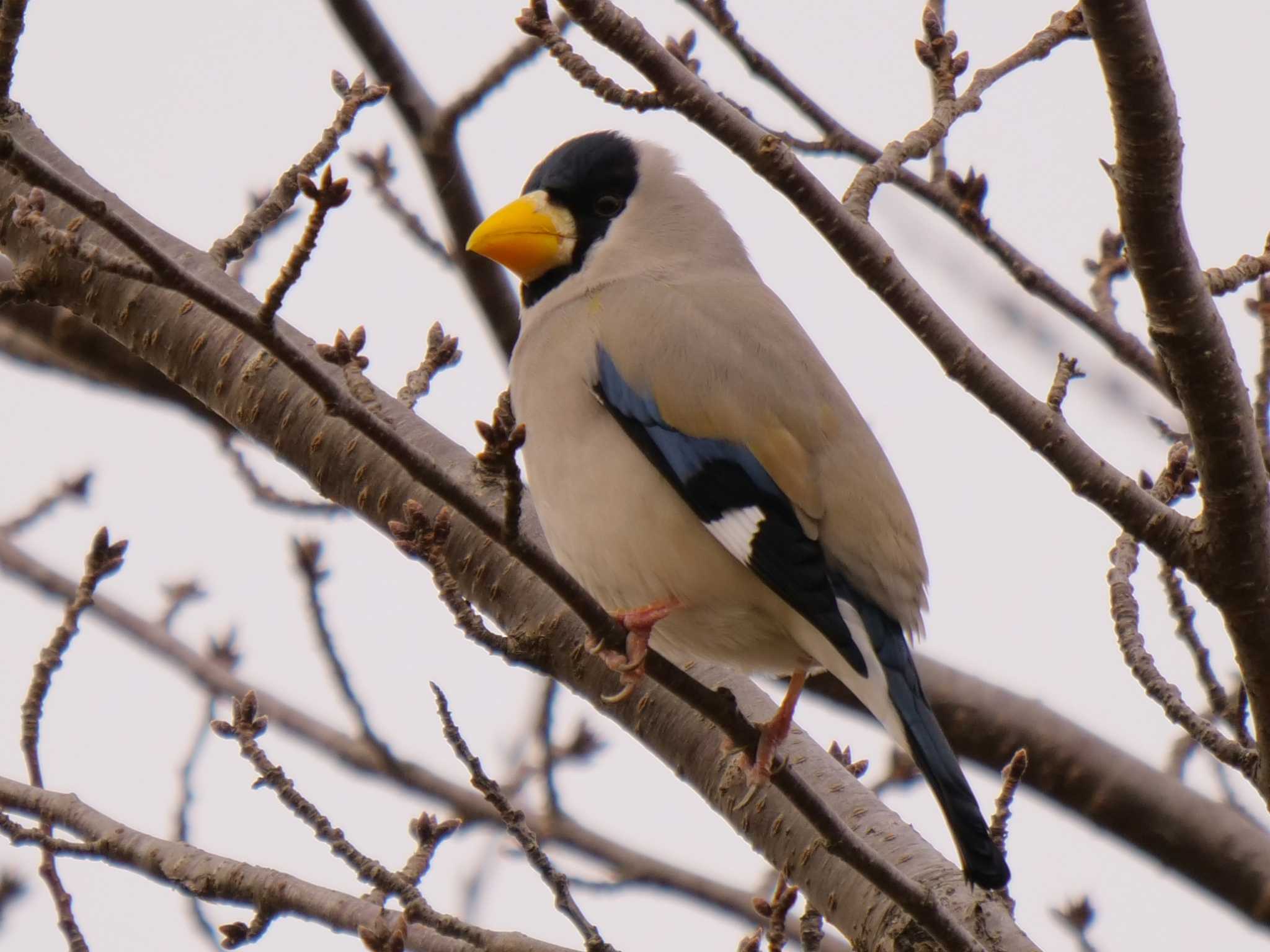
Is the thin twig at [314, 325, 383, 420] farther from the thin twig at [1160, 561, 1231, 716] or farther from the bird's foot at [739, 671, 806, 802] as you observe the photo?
the thin twig at [1160, 561, 1231, 716]

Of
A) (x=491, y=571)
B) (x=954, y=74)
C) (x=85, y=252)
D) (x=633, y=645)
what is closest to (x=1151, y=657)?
(x=633, y=645)

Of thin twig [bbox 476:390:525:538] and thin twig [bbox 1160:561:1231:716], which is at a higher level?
thin twig [bbox 1160:561:1231:716]

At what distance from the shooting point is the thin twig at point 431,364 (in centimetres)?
462

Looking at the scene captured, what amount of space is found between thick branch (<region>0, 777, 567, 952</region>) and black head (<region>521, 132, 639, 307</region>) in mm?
2475

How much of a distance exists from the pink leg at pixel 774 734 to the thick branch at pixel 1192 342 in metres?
1.04

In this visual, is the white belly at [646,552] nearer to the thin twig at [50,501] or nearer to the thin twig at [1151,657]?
the thin twig at [1151,657]

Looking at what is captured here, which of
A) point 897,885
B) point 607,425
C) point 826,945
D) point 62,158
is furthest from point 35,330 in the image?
point 897,885

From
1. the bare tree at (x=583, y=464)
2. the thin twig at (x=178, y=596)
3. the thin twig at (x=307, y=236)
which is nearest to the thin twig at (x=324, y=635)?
the bare tree at (x=583, y=464)

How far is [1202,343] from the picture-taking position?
10.5 feet

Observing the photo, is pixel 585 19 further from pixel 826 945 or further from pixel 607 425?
pixel 826 945

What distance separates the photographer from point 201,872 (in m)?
3.70

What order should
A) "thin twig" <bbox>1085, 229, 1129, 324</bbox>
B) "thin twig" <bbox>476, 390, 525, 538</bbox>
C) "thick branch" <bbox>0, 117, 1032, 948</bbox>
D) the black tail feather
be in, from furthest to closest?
"thin twig" <bbox>1085, 229, 1129, 324</bbox>
"thick branch" <bbox>0, 117, 1032, 948</bbox>
the black tail feather
"thin twig" <bbox>476, 390, 525, 538</bbox>

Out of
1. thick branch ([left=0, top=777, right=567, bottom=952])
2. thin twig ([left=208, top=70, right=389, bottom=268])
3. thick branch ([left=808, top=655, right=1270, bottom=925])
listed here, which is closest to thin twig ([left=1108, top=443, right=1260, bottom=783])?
thick branch ([left=808, top=655, right=1270, bottom=925])

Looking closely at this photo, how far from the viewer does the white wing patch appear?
405 cm
